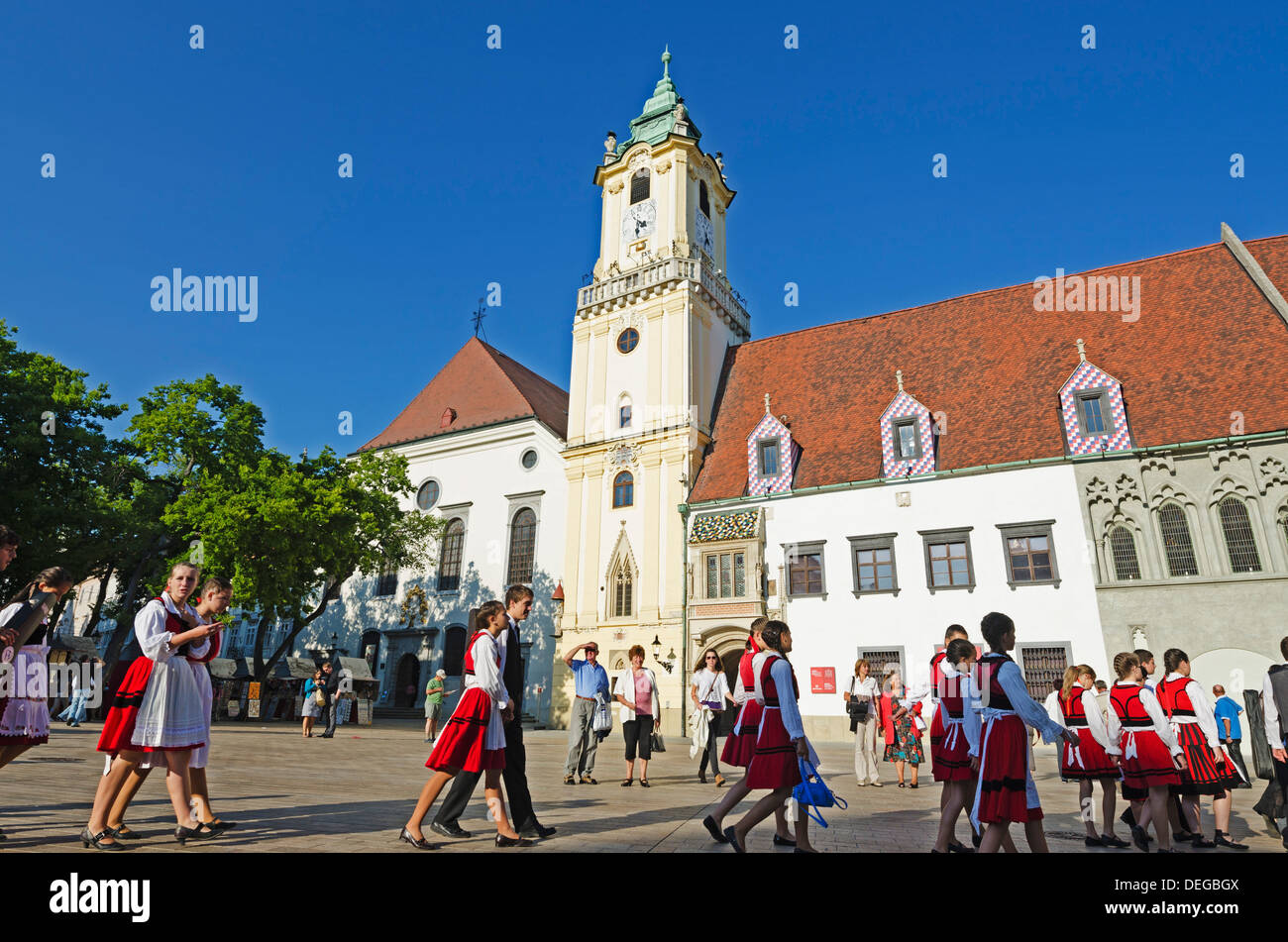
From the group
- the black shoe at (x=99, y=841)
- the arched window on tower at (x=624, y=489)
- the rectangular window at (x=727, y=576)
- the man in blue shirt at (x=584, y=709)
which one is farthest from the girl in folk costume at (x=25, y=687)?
the arched window on tower at (x=624, y=489)

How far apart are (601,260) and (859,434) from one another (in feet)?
50.8

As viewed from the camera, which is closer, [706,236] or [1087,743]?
[1087,743]

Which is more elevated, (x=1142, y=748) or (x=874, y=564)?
(x=874, y=564)

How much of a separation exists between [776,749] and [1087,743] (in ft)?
12.7

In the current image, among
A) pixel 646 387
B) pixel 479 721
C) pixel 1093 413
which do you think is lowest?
pixel 479 721

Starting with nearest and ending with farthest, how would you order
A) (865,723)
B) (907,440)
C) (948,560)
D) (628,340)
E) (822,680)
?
(865,723) < (948,560) < (822,680) < (907,440) < (628,340)

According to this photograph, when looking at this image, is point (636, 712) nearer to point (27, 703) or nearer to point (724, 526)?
point (27, 703)

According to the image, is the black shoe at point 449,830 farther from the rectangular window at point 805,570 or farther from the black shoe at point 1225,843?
the rectangular window at point 805,570

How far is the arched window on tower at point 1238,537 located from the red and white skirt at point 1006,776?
19281mm

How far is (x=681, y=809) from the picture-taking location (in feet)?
29.2

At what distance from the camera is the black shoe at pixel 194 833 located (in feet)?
18.2

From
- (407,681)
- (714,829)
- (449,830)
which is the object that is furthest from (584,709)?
(407,681)

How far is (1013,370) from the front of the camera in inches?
1025
